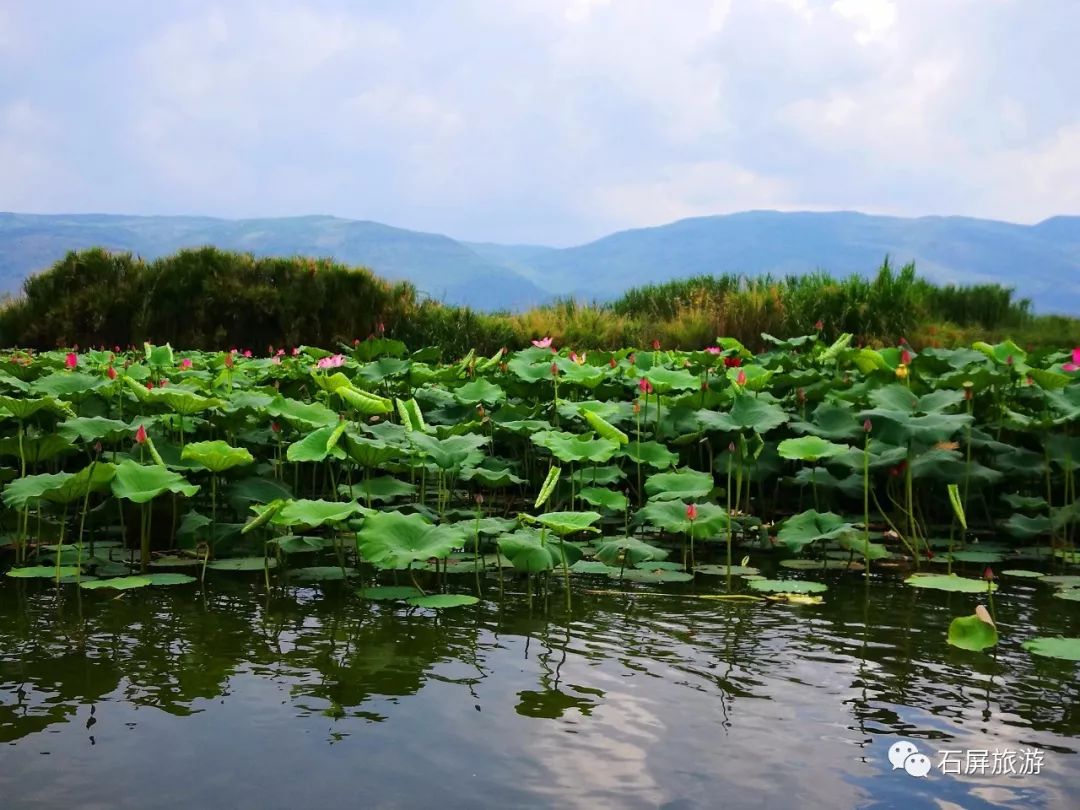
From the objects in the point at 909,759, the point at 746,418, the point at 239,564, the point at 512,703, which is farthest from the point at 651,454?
the point at 909,759

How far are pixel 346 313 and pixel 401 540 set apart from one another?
11.2m

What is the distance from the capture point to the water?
6.19 feet

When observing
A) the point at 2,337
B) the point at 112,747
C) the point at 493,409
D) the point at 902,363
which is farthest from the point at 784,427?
the point at 2,337

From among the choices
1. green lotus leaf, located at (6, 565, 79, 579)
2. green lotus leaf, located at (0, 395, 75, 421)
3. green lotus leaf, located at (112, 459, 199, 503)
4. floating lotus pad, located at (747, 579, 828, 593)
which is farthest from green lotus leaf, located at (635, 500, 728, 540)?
green lotus leaf, located at (0, 395, 75, 421)

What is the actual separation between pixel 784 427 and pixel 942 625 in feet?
6.98

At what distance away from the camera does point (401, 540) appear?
301 cm

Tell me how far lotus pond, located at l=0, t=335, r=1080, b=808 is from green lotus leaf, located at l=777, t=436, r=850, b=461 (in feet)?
0.09

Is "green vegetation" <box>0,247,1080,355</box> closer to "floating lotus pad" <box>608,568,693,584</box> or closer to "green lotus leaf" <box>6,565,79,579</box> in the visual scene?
"floating lotus pad" <box>608,568,693,584</box>

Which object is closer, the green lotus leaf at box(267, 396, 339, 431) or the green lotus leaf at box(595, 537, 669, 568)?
the green lotus leaf at box(595, 537, 669, 568)

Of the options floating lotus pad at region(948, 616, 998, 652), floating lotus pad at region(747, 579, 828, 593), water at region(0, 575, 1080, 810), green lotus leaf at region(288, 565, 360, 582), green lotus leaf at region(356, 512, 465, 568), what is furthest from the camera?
green lotus leaf at region(288, 565, 360, 582)

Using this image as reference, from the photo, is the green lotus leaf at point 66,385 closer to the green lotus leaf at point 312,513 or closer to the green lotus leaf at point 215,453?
the green lotus leaf at point 215,453

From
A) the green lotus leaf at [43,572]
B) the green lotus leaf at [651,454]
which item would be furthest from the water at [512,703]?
the green lotus leaf at [651,454]

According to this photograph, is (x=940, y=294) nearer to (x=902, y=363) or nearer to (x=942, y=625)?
(x=902, y=363)

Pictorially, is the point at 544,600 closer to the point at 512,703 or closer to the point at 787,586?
the point at 787,586
